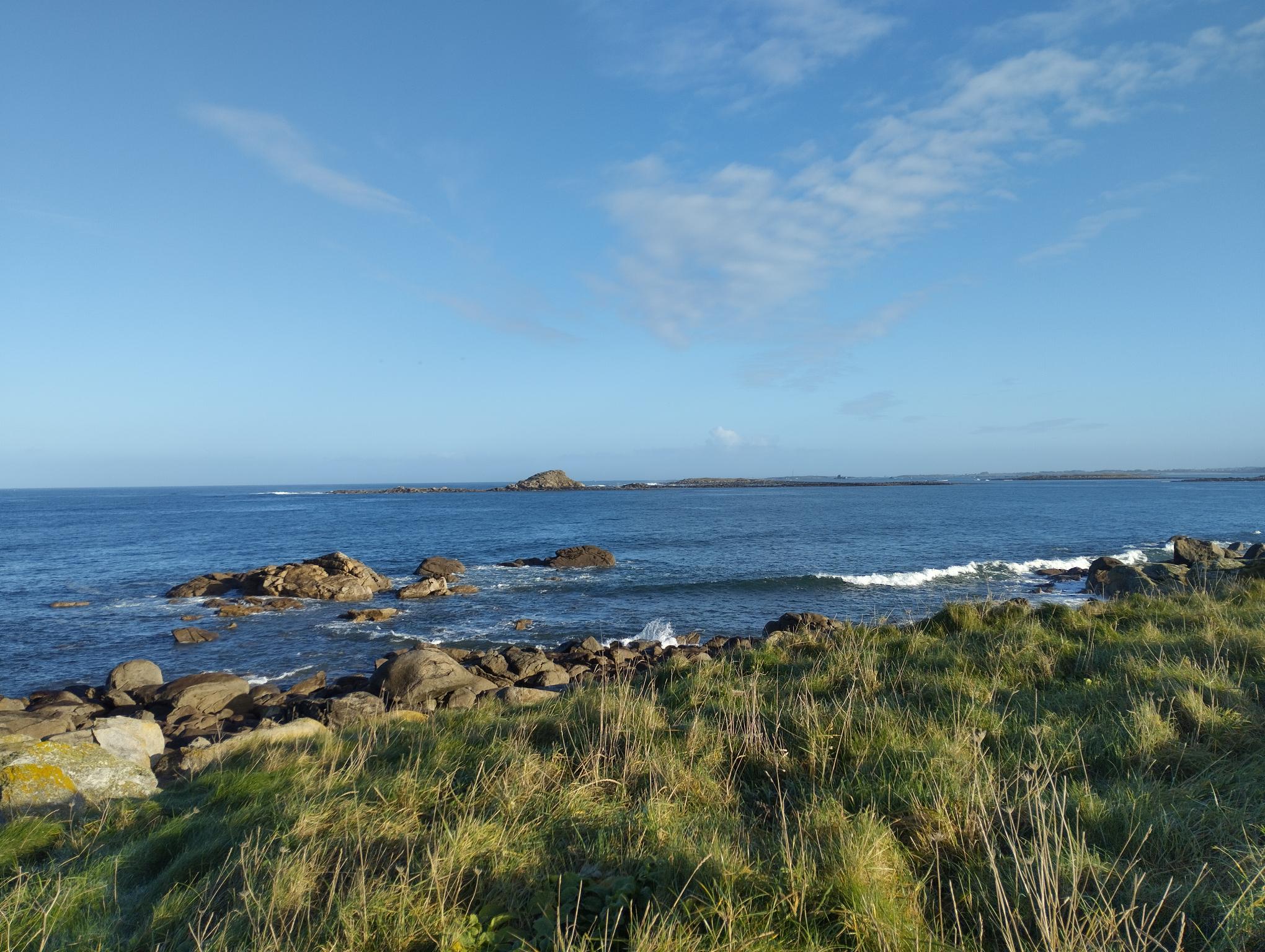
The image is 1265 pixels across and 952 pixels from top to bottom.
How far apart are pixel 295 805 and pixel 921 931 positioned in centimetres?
472

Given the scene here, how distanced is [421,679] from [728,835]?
12.9 m

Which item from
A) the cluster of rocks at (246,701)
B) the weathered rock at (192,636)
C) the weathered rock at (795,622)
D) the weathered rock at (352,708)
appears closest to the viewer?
the cluster of rocks at (246,701)

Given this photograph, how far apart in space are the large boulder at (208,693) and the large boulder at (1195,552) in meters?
40.2

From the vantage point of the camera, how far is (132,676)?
57.6ft

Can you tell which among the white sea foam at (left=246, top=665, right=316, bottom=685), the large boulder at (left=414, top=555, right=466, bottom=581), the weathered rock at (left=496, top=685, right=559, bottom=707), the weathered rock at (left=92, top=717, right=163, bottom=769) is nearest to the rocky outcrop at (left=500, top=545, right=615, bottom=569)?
the large boulder at (left=414, top=555, right=466, bottom=581)

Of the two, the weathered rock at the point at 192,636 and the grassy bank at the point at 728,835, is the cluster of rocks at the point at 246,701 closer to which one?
the grassy bank at the point at 728,835

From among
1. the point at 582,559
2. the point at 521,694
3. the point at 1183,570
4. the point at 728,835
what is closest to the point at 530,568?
the point at 582,559

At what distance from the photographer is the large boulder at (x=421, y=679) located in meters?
15.2

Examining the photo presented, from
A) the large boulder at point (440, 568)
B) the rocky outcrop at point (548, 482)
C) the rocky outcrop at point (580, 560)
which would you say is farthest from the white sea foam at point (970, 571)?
the rocky outcrop at point (548, 482)

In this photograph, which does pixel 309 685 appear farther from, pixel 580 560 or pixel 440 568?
pixel 580 560

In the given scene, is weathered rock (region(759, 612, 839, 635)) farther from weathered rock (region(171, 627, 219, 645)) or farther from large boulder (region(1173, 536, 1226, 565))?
large boulder (region(1173, 536, 1226, 565))

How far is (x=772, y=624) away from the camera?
22.2 metres

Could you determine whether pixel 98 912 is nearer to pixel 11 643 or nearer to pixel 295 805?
pixel 295 805

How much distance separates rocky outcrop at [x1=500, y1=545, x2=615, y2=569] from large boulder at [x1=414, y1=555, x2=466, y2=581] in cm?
425
